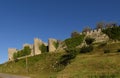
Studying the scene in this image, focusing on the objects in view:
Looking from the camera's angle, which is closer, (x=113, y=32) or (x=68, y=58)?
(x=68, y=58)

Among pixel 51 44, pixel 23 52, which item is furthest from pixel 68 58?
pixel 23 52

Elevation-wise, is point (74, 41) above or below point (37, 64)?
above

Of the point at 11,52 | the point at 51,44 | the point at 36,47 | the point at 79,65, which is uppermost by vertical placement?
the point at 51,44

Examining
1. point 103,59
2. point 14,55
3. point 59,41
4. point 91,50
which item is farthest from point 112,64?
point 14,55

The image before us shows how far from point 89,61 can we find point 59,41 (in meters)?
39.6

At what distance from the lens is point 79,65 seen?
163 feet

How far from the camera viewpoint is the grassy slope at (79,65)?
40219 mm

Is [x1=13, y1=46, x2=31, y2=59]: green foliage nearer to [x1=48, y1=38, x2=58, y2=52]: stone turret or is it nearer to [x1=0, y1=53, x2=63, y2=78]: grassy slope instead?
A: [x1=48, y1=38, x2=58, y2=52]: stone turret

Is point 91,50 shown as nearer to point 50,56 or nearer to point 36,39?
point 50,56

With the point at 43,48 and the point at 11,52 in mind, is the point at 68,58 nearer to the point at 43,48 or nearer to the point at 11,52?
the point at 43,48

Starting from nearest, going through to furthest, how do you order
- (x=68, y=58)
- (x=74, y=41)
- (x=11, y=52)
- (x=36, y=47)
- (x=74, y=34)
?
(x=68, y=58) → (x=74, y=41) → (x=74, y=34) → (x=36, y=47) → (x=11, y=52)

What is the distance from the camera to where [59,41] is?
295ft

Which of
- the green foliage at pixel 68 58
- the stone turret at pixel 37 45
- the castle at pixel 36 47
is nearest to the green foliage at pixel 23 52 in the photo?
the castle at pixel 36 47

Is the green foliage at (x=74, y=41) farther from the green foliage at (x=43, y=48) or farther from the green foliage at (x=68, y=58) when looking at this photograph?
the green foliage at (x=68, y=58)
